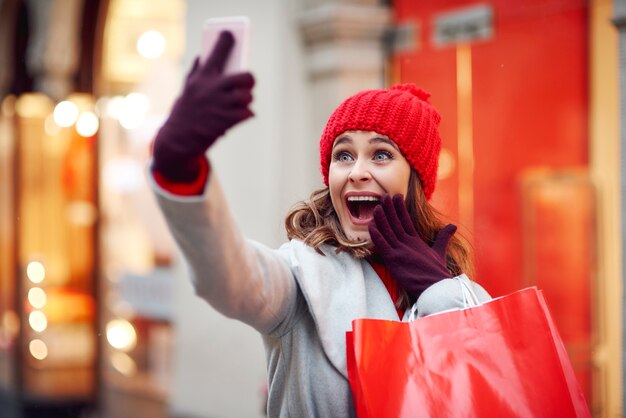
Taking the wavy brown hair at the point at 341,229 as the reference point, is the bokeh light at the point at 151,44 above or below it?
above

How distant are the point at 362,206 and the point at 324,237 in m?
0.15

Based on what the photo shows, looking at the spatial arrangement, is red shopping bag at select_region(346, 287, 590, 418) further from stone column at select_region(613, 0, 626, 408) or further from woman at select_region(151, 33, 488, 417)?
stone column at select_region(613, 0, 626, 408)

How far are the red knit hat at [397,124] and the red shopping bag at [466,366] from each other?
448 mm

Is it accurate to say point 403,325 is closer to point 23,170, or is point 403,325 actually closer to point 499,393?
point 499,393

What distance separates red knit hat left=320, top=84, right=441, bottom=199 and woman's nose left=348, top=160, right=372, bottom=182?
3.6 inches

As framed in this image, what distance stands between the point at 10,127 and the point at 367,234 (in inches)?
290

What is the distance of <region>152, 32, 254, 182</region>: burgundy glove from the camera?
4.68ft

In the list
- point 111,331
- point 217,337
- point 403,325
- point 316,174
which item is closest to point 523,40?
point 316,174

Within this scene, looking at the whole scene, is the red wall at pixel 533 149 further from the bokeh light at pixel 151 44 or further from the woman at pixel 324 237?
the bokeh light at pixel 151 44

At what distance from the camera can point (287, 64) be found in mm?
5621

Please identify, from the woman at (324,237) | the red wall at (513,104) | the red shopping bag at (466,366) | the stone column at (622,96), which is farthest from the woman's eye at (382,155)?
the red wall at (513,104)

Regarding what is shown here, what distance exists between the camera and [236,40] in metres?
1.47

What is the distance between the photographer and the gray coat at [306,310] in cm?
172

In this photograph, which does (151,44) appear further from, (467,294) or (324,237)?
(467,294)
